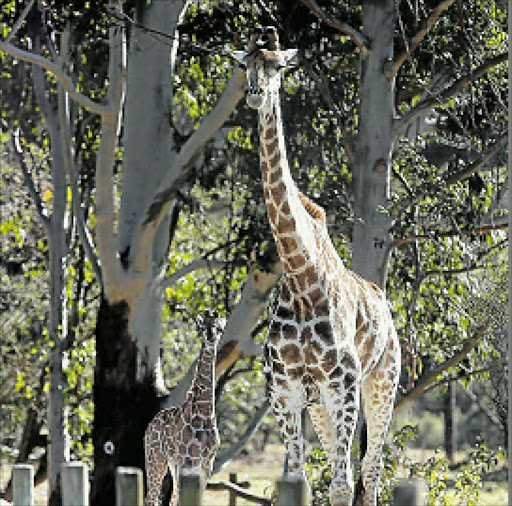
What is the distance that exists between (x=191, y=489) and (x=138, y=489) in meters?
0.28

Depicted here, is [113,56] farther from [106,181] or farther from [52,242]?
[52,242]

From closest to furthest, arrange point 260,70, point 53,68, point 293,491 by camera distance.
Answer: point 293,491
point 260,70
point 53,68

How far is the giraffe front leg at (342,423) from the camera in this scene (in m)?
7.46

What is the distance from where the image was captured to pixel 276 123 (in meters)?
7.30

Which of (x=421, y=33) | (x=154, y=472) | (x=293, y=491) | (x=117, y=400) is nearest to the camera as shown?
(x=293, y=491)

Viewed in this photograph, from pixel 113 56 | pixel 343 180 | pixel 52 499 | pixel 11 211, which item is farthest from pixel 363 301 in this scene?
pixel 11 211

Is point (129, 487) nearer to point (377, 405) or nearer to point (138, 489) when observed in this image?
point (138, 489)

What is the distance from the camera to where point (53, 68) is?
35.9ft

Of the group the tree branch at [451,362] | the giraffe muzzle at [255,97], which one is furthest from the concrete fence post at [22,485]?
the tree branch at [451,362]

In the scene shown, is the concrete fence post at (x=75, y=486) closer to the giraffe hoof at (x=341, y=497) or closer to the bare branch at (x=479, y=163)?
the giraffe hoof at (x=341, y=497)

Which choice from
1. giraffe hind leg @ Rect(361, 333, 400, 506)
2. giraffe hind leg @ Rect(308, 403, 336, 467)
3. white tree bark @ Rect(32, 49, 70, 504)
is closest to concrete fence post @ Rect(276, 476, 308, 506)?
giraffe hind leg @ Rect(308, 403, 336, 467)

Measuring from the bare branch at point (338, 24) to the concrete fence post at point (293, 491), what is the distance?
7.81 m

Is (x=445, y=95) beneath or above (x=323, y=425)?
above

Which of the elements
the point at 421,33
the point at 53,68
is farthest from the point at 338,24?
the point at 53,68
